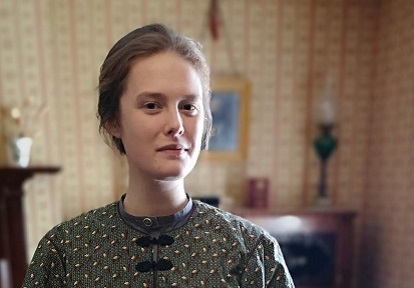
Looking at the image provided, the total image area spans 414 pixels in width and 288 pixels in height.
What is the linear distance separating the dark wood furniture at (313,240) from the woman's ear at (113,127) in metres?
1.62

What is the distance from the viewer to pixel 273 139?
2551 millimetres

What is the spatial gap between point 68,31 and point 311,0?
1645 millimetres

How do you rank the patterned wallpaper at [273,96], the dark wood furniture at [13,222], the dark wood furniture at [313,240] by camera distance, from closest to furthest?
the dark wood furniture at [13,222], the patterned wallpaper at [273,96], the dark wood furniture at [313,240]

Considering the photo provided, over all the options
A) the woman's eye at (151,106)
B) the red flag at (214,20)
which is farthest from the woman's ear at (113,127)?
the red flag at (214,20)

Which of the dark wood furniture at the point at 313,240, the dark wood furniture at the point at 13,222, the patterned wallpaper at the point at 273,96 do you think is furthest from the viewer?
the dark wood furniture at the point at 313,240

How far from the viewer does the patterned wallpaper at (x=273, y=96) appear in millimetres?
2141

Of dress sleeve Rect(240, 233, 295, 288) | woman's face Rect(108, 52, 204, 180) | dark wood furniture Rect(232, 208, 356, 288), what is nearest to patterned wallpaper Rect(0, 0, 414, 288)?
dark wood furniture Rect(232, 208, 356, 288)

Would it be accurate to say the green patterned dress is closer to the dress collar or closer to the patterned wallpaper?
the dress collar

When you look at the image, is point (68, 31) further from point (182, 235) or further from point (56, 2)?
point (182, 235)

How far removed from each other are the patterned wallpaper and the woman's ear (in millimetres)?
1503

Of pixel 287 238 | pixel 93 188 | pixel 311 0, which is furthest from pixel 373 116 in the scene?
pixel 93 188

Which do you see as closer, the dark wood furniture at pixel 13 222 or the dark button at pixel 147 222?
the dark button at pixel 147 222

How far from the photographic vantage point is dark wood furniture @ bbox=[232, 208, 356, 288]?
2.29 metres

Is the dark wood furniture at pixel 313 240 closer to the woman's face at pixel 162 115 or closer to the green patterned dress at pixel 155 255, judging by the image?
the green patterned dress at pixel 155 255
